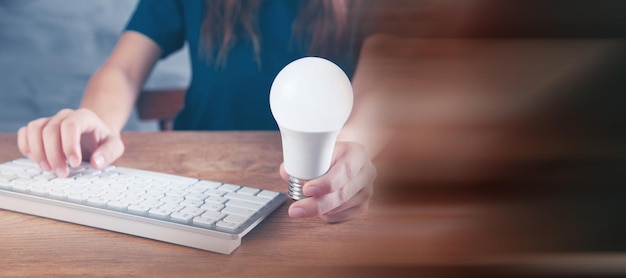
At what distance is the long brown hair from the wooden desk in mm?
267

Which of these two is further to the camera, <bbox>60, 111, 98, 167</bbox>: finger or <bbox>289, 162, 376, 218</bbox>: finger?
<bbox>60, 111, 98, 167</bbox>: finger

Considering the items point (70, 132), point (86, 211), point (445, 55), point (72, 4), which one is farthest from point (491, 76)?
point (72, 4)

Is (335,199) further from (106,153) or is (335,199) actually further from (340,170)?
(106,153)

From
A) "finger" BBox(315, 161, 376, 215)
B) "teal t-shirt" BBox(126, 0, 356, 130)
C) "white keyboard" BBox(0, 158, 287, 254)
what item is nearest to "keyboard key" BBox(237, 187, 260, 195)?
"white keyboard" BBox(0, 158, 287, 254)

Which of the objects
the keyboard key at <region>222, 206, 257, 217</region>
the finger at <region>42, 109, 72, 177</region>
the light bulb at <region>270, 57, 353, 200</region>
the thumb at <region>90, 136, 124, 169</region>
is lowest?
the finger at <region>42, 109, 72, 177</region>

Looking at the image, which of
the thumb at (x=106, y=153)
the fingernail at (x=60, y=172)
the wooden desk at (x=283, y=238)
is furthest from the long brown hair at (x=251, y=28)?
the fingernail at (x=60, y=172)

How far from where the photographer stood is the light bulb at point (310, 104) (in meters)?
0.33

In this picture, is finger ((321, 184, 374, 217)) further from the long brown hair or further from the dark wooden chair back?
the dark wooden chair back

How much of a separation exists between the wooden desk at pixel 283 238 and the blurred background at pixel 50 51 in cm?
86

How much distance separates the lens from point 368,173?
395mm

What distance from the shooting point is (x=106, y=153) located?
564 mm

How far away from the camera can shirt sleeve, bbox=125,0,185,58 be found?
0.97m

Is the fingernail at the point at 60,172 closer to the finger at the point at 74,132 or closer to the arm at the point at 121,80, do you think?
the finger at the point at 74,132

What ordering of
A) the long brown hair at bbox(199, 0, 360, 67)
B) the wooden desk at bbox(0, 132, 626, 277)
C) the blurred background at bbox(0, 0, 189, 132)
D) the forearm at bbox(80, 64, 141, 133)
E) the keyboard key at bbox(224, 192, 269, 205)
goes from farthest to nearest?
the blurred background at bbox(0, 0, 189, 132)
the long brown hair at bbox(199, 0, 360, 67)
the forearm at bbox(80, 64, 141, 133)
the keyboard key at bbox(224, 192, 269, 205)
the wooden desk at bbox(0, 132, 626, 277)
